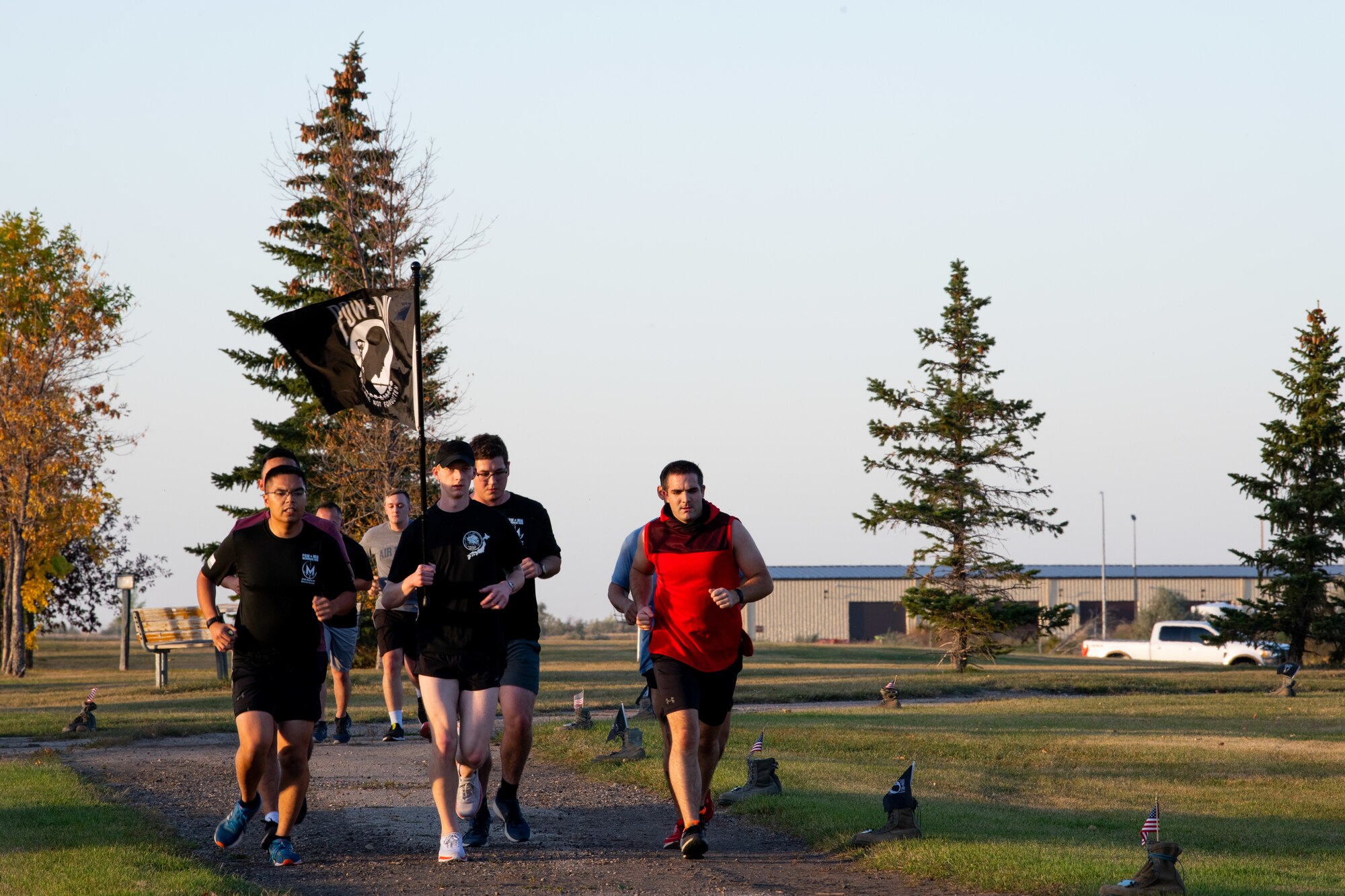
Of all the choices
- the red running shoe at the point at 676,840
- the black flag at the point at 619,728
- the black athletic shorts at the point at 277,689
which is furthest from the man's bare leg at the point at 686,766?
the black flag at the point at 619,728

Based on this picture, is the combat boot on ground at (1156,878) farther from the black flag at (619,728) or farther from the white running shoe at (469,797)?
the black flag at (619,728)

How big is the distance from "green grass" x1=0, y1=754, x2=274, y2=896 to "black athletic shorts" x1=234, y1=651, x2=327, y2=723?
0.87m

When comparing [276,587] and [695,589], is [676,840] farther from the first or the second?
[276,587]

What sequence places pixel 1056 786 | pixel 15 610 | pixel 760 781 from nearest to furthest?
pixel 760 781 → pixel 1056 786 → pixel 15 610

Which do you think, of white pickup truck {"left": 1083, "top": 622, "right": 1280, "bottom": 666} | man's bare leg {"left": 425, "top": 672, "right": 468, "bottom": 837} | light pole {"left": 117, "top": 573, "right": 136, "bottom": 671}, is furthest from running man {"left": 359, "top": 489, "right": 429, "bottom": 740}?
white pickup truck {"left": 1083, "top": 622, "right": 1280, "bottom": 666}

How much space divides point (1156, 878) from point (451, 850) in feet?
11.9

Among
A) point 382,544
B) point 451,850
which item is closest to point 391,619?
point 382,544

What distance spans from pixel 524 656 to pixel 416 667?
63 centimetres

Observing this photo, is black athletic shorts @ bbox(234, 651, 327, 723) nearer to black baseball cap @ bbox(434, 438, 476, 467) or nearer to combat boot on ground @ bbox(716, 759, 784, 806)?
black baseball cap @ bbox(434, 438, 476, 467)

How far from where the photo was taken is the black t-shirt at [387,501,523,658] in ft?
26.3

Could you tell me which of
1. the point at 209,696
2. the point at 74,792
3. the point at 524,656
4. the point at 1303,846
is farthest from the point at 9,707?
the point at 1303,846

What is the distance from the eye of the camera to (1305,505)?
37.2m

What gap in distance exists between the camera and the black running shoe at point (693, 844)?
25.5ft

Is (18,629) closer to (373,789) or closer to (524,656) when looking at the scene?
(373,789)
